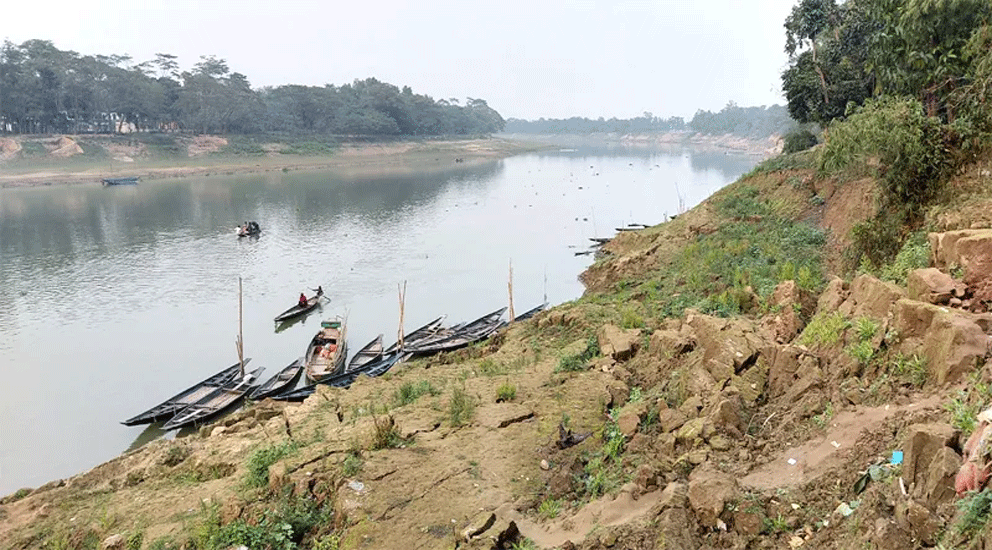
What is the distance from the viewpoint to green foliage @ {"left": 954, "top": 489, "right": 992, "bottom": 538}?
14.8ft

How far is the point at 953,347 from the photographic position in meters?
6.74

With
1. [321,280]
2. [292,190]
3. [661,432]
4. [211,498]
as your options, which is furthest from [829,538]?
[292,190]

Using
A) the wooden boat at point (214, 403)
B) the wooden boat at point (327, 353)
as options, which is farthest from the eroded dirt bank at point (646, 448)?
the wooden boat at point (327, 353)

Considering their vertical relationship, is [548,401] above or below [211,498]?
above

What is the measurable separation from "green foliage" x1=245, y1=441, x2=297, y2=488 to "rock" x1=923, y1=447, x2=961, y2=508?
9.15 m

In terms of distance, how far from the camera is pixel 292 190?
69438 mm

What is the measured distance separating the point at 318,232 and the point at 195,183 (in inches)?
1424

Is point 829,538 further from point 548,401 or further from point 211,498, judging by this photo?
point 211,498

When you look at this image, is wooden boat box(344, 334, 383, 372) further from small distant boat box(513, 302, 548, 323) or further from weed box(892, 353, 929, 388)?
weed box(892, 353, 929, 388)

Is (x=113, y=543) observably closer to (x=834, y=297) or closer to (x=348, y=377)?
(x=348, y=377)

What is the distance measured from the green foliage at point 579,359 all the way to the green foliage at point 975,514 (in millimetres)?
9630

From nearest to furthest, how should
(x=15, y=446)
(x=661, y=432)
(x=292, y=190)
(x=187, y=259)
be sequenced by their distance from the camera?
1. (x=661, y=432)
2. (x=15, y=446)
3. (x=187, y=259)
4. (x=292, y=190)

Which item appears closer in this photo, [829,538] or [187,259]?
[829,538]

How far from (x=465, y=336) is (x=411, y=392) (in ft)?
30.9
